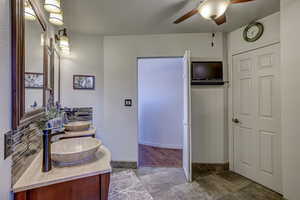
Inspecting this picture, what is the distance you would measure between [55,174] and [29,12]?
3.77 ft

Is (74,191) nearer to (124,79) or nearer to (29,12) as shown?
(29,12)

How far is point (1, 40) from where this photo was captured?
78 cm

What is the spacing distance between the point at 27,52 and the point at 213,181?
279 cm

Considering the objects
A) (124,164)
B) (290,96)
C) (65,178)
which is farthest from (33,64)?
(290,96)

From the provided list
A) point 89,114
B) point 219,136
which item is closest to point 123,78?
point 89,114

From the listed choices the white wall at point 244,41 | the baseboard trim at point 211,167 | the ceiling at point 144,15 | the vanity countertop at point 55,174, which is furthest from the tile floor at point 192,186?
the ceiling at point 144,15

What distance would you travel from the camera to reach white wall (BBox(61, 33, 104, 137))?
9.39 feet

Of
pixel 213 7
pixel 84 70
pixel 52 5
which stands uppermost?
pixel 213 7

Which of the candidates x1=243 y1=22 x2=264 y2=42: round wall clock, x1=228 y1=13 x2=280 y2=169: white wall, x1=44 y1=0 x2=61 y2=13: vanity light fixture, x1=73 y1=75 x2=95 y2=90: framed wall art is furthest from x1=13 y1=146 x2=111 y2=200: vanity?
x1=243 y1=22 x2=264 y2=42: round wall clock

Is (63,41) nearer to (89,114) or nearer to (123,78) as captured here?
(123,78)

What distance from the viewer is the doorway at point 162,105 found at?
166 inches

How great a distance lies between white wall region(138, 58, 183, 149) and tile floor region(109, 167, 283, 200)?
1.56 metres

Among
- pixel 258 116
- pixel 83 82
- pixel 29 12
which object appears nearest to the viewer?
pixel 29 12

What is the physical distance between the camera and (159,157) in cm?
351
